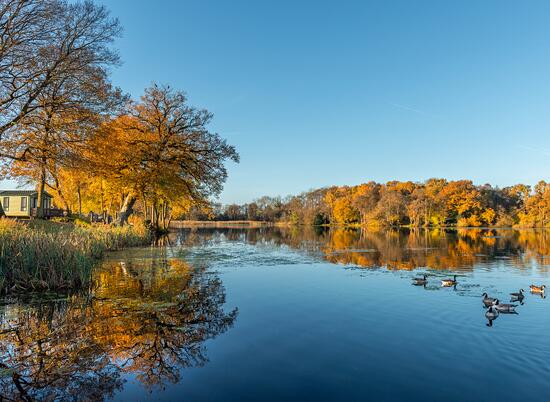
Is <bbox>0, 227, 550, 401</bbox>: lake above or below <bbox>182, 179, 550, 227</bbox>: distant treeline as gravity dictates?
below

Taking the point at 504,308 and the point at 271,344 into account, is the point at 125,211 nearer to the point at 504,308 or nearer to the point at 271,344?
the point at 271,344

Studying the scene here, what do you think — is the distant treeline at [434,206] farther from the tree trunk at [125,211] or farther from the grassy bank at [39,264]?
the grassy bank at [39,264]

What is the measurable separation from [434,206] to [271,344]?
297 ft

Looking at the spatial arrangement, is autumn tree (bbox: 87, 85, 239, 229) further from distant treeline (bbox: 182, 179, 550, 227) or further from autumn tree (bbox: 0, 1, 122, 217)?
distant treeline (bbox: 182, 179, 550, 227)

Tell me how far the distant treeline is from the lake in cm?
6428

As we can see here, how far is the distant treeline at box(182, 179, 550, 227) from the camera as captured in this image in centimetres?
8356

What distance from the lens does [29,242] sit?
1116cm

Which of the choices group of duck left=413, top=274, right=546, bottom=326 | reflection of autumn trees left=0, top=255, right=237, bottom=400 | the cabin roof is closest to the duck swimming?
group of duck left=413, top=274, right=546, bottom=326

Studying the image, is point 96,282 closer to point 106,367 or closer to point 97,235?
point 106,367

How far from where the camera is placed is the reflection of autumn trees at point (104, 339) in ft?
16.9

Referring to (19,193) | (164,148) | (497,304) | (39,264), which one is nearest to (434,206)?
(164,148)

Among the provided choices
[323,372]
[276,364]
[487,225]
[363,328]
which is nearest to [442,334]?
[363,328]

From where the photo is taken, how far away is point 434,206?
88438mm

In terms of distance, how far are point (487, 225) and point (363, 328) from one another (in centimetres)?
9491
